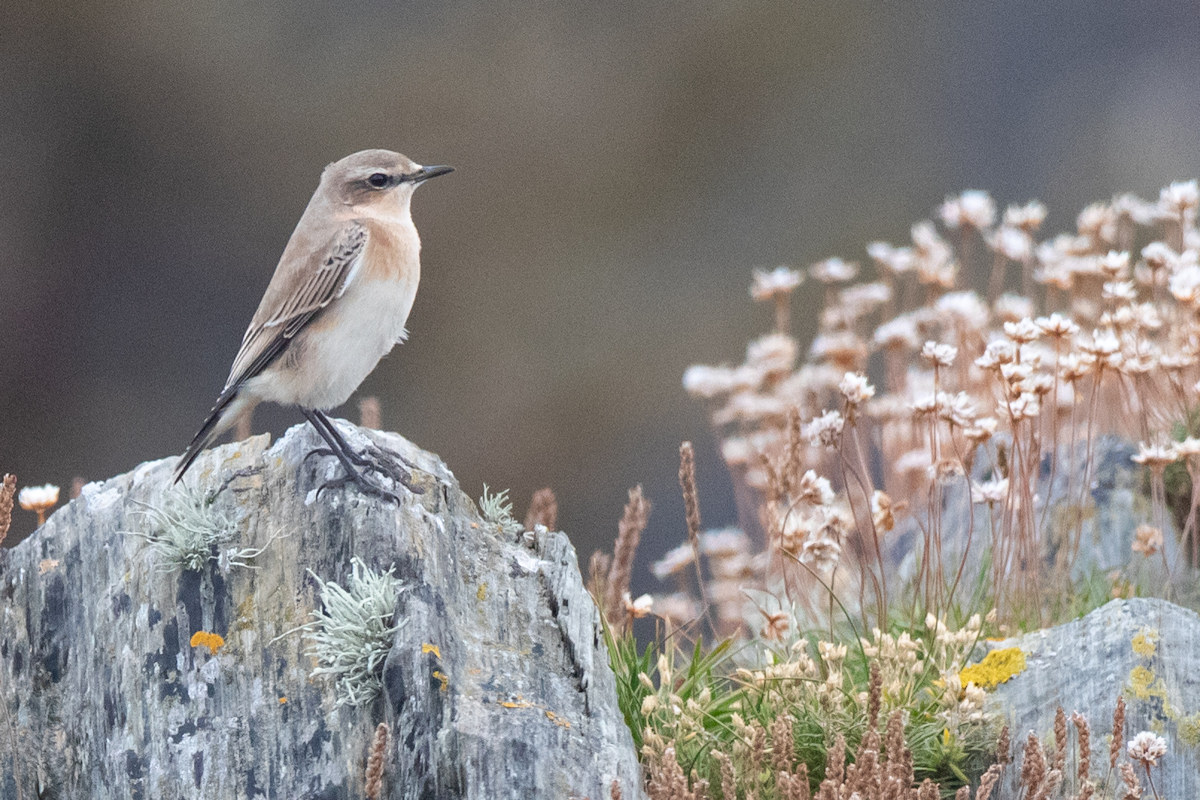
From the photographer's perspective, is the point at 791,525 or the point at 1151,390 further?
the point at 1151,390

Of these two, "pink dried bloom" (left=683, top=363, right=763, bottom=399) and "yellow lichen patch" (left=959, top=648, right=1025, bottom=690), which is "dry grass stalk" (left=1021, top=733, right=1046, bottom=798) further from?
"pink dried bloom" (left=683, top=363, right=763, bottom=399)

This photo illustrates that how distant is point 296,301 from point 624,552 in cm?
166

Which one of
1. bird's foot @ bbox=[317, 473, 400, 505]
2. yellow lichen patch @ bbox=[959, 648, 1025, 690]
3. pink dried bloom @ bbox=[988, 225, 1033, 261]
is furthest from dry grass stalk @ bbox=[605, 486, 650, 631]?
pink dried bloom @ bbox=[988, 225, 1033, 261]

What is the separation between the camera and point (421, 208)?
14.8 m

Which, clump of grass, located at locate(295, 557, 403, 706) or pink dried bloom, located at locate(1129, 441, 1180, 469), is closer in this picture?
clump of grass, located at locate(295, 557, 403, 706)

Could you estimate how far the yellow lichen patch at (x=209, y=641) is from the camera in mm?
3832

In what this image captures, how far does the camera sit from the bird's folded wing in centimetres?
461

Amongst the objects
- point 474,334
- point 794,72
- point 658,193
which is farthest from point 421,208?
point 794,72

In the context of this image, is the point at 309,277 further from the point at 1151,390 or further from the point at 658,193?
the point at 658,193

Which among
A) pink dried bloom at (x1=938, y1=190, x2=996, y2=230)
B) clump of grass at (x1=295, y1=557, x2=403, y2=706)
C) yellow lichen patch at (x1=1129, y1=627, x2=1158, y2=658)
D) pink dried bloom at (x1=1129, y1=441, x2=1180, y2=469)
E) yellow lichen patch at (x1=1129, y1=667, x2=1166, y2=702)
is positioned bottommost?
yellow lichen patch at (x1=1129, y1=667, x2=1166, y2=702)

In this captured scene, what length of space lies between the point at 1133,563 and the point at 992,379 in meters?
1.39

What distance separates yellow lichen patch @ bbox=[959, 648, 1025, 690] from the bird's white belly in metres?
2.53

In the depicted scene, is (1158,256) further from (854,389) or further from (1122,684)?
(1122,684)

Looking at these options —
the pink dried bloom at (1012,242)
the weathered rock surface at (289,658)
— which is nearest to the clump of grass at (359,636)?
the weathered rock surface at (289,658)
